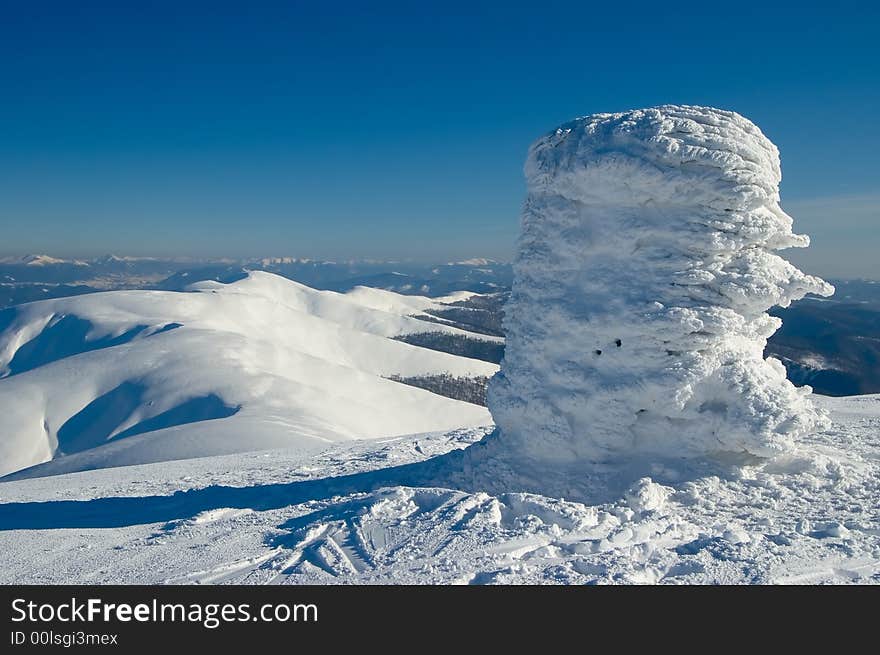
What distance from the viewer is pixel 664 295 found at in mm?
12133

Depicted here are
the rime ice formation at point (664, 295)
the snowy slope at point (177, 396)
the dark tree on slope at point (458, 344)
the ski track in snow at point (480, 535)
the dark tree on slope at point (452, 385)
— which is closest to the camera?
the ski track in snow at point (480, 535)

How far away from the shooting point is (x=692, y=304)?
12062mm

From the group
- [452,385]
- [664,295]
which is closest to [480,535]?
[664,295]

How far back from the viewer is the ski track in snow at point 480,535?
336 inches

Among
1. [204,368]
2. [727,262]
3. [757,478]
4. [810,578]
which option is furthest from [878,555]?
[204,368]

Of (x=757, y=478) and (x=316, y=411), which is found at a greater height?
(x=757, y=478)

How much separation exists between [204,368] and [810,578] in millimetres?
56396

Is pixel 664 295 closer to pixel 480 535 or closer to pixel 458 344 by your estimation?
pixel 480 535

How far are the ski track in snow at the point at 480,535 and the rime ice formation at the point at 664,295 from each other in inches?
53.4

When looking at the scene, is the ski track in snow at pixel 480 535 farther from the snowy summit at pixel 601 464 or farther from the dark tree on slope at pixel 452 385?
the dark tree on slope at pixel 452 385

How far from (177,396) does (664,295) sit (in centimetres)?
4877

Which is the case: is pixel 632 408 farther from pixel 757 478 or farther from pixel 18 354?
pixel 18 354

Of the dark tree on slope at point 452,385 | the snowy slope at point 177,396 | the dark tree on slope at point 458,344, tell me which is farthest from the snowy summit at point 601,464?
the dark tree on slope at point 458,344

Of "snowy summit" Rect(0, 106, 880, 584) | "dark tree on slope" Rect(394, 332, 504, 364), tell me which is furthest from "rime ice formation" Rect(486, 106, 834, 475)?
"dark tree on slope" Rect(394, 332, 504, 364)
